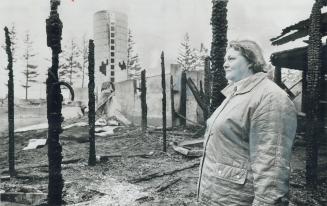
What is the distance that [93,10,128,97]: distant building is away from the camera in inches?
1277

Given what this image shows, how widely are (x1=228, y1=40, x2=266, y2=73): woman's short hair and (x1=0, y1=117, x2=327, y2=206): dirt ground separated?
15.8 ft

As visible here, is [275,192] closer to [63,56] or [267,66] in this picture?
[267,66]

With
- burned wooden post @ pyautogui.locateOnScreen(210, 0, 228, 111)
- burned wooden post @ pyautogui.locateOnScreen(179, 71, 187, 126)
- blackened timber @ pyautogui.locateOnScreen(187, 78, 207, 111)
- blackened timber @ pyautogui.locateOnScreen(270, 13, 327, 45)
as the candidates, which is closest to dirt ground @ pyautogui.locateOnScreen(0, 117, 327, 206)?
blackened timber @ pyautogui.locateOnScreen(187, 78, 207, 111)

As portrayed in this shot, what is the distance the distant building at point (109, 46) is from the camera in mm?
32434

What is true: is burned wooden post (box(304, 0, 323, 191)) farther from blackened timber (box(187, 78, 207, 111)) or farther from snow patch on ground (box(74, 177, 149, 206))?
blackened timber (box(187, 78, 207, 111))

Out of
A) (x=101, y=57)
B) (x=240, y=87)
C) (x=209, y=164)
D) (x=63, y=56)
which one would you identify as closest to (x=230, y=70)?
(x=240, y=87)

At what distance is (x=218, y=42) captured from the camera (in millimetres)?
8023

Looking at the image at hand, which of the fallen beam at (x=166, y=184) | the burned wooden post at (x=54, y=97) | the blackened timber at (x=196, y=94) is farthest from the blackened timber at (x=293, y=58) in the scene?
the burned wooden post at (x=54, y=97)

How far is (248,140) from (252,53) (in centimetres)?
58

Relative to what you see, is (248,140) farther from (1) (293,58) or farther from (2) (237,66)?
(1) (293,58)

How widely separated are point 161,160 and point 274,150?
970 cm

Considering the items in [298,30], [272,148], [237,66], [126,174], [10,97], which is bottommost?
[126,174]

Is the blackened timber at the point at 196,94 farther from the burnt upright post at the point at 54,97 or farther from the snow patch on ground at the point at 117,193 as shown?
the burnt upright post at the point at 54,97

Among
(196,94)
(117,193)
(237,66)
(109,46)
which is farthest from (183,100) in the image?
(237,66)
